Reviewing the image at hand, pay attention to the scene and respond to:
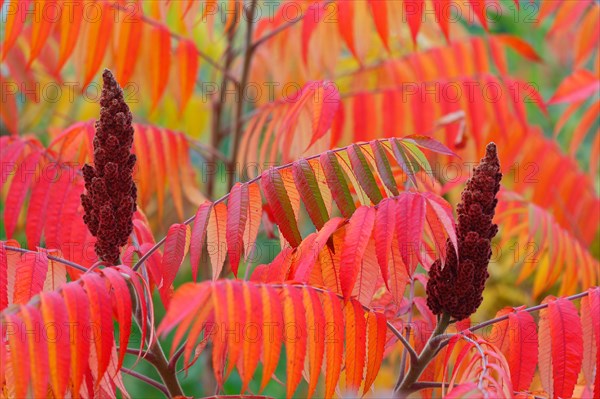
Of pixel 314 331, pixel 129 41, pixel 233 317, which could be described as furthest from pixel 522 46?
pixel 233 317

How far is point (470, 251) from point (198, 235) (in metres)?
0.49

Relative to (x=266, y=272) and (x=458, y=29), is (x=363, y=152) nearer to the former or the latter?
(x=266, y=272)

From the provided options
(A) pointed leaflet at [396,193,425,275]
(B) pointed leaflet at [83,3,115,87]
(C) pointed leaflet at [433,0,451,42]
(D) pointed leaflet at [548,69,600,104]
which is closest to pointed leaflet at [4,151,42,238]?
(B) pointed leaflet at [83,3,115,87]

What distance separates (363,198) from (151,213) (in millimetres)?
2880

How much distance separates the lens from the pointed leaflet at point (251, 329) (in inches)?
52.4

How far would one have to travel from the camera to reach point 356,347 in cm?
149

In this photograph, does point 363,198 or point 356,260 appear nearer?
point 356,260

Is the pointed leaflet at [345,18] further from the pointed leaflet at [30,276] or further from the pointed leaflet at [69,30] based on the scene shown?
the pointed leaflet at [30,276]

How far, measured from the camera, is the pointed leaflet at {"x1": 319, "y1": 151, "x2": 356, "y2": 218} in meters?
1.62

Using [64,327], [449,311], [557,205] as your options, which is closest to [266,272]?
[449,311]

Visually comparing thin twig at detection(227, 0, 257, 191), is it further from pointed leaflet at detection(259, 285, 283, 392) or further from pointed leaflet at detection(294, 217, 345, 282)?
pointed leaflet at detection(259, 285, 283, 392)

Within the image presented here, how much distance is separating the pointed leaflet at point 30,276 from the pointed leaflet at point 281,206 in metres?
0.42

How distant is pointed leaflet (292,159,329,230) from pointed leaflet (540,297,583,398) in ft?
1.46

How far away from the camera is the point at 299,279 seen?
4.97 ft
